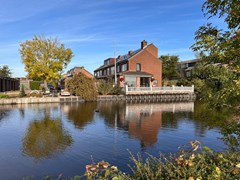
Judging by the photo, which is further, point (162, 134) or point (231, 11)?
point (162, 134)

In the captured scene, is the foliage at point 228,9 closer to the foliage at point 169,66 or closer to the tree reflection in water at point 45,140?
the tree reflection in water at point 45,140

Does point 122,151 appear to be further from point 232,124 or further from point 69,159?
point 232,124

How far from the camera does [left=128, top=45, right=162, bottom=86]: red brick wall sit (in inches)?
2080

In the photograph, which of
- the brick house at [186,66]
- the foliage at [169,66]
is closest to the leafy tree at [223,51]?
the foliage at [169,66]

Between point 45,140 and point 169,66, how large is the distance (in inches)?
2317

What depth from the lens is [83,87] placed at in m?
38.8

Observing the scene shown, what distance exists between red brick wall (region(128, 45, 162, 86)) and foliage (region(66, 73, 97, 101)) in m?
15.3

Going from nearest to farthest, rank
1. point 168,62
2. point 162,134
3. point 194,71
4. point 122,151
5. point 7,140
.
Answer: point 122,151 → point 7,140 → point 162,134 → point 194,71 → point 168,62

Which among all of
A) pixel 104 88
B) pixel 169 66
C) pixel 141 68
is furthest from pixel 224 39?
pixel 169 66

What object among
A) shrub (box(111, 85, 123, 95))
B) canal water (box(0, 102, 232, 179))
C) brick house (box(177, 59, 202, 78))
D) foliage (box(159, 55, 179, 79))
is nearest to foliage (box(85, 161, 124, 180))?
canal water (box(0, 102, 232, 179))

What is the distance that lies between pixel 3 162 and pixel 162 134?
9.75 m

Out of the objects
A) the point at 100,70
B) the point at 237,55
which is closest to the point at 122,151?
the point at 237,55

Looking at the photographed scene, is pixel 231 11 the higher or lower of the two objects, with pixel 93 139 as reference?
higher

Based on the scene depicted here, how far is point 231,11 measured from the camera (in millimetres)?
4715
